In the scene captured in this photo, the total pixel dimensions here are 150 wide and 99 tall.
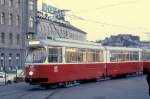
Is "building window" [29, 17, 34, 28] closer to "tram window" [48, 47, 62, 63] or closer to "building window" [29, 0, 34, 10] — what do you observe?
"building window" [29, 0, 34, 10]

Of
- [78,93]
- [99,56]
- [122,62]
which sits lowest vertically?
[78,93]

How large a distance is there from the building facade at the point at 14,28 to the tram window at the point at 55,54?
36.4m

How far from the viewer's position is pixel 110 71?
126 ft

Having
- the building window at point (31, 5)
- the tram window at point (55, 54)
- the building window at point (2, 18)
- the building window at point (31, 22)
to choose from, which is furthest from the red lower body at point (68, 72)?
the building window at point (31, 5)

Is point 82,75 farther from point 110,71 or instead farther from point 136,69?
point 136,69

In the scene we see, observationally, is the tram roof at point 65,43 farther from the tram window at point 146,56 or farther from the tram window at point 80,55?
the tram window at point 146,56

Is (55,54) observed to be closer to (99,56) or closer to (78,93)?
(78,93)

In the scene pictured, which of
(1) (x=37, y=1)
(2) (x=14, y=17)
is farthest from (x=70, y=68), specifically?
(1) (x=37, y=1)

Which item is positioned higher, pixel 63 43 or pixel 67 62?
pixel 63 43

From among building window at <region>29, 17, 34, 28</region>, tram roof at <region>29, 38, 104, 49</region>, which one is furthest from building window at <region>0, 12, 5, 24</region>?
tram roof at <region>29, 38, 104, 49</region>

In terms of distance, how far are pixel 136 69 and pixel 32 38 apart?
19.9m

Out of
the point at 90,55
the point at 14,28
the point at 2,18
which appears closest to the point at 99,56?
the point at 90,55

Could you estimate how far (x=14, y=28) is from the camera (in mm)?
70875

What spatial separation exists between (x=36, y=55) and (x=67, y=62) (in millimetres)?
2686
